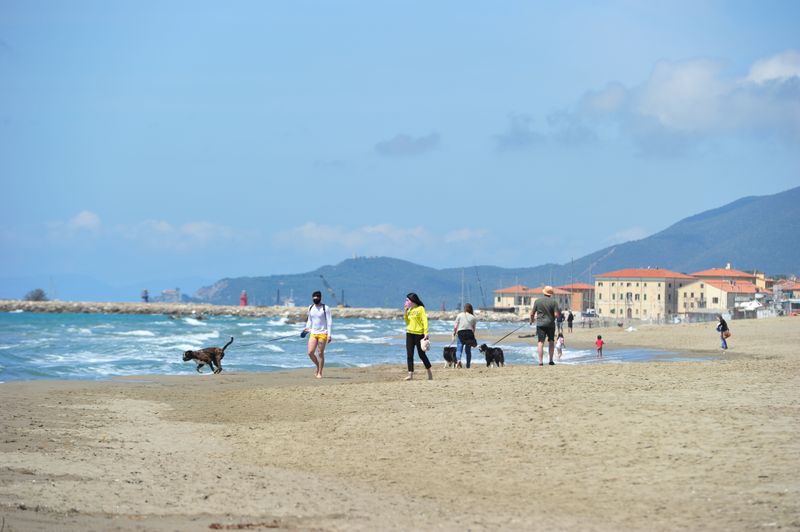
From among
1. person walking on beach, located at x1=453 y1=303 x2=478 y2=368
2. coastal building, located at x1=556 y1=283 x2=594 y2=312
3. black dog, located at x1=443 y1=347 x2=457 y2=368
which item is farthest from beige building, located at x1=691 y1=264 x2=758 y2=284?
person walking on beach, located at x1=453 y1=303 x2=478 y2=368

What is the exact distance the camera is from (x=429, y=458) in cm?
896

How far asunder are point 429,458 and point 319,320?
7598 millimetres

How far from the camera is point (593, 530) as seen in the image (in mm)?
6578

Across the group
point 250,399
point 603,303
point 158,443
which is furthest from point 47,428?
point 603,303

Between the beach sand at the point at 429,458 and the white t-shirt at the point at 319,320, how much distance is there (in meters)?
2.23

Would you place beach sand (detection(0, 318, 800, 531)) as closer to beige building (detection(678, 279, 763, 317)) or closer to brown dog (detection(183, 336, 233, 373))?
brown dog (detection(183, 336, 233, 373))

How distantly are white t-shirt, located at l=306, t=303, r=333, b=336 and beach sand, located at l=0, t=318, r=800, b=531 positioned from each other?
2.23 meters

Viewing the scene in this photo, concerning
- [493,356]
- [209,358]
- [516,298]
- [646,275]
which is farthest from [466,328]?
[516,298]

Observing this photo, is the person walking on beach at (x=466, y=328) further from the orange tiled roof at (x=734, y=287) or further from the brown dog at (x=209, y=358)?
the orange tiled roof at (x=734, y=287)

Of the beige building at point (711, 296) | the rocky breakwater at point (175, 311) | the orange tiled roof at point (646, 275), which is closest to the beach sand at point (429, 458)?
the beige building at point (711, 296)

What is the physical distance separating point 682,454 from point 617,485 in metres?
1.03

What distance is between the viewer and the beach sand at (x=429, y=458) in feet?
22.6

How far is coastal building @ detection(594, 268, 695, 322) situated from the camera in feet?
389

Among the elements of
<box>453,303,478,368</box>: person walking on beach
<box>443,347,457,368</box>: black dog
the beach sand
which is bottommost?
the beach sand
